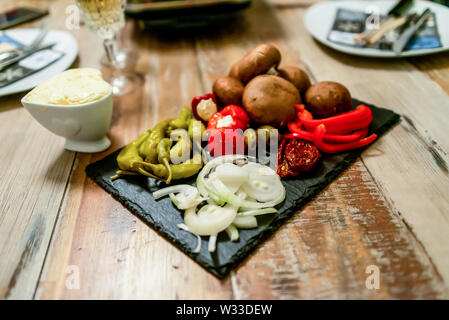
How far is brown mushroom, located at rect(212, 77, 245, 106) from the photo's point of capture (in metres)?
1.17

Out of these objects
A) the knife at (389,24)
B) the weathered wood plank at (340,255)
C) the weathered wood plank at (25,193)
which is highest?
the knife at (389,24)

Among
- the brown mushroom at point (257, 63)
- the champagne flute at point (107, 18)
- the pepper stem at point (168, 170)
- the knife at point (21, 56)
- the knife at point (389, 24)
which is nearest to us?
the pepper stem at point (168, 170)

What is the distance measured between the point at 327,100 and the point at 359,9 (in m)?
1.03

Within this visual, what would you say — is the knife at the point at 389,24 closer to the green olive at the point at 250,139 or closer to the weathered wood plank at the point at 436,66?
the weathered wood plank at the point at 436,66

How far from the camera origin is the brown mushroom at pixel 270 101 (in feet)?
3.61

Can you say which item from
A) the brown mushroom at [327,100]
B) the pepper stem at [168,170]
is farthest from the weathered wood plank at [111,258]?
the brown mushroom at [327,100]

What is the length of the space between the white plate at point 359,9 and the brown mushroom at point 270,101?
0.60 meters

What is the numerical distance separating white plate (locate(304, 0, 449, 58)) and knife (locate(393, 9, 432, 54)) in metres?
0.03

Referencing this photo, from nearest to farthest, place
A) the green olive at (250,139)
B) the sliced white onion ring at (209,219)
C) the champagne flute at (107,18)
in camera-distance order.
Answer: the sliced white onion ring at (209,219), the green olive at (250,139), the champagne flute at (107,18)

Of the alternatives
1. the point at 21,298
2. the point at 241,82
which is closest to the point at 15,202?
the point at 21,298

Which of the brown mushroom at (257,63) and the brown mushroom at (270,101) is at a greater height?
the brown mushroom at (257,63)

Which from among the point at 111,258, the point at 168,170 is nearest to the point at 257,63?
the point at 168,170

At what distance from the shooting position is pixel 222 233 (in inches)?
33.4
